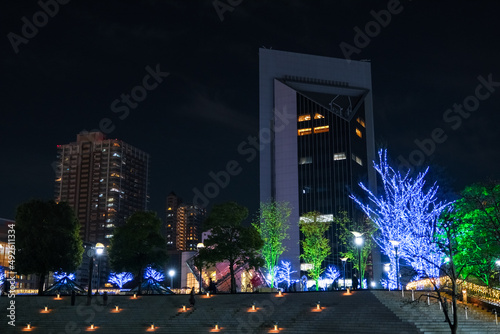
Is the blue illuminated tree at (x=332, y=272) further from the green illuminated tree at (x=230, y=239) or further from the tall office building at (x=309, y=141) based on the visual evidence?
the green illuminated tree at (x=230, y=239)

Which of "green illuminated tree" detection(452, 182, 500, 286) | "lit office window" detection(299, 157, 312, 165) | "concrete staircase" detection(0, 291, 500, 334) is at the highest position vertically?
"lit office window" detection(299, 157, 312, 165)

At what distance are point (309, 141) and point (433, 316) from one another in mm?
75110

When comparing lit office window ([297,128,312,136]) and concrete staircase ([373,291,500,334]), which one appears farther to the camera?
lit office window ([297,128,312,136])

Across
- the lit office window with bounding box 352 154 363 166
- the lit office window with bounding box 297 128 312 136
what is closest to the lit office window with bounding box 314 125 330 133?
the lit office window with bounding box 297 128 312 136

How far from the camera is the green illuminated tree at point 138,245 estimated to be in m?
56.8

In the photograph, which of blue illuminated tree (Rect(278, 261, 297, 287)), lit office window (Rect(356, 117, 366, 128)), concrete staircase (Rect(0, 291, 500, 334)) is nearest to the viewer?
concrete staircase (Rect(0, 291, 500, 334))

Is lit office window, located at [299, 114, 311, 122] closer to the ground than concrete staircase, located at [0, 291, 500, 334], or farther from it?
farther from it

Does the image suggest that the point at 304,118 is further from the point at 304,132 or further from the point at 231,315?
the point at 231,315

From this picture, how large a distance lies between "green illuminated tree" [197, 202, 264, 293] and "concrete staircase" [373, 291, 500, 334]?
62.3ft

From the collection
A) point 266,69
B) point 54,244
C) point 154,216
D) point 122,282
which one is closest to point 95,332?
point 54,244

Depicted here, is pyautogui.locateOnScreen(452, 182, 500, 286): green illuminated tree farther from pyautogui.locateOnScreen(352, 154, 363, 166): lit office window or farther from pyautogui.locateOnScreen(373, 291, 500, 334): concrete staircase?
pyautogui.locateOnScreen(352, 154, 363, 166): lit office window

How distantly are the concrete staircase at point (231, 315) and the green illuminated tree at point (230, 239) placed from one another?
973 cm

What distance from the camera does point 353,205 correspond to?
9900cm

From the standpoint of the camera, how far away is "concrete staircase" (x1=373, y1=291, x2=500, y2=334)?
A: 2895 cm
